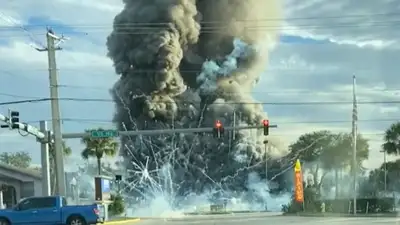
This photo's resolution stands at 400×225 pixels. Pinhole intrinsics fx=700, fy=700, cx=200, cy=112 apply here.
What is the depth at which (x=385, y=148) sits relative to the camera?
68.4 metres

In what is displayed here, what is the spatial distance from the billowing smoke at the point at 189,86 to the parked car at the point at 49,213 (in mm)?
49699

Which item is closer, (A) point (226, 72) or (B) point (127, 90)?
(B) point (127, 90)

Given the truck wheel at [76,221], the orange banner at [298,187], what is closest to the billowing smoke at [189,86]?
the orange banner at [298,187]

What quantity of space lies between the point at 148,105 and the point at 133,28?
10.2 meters

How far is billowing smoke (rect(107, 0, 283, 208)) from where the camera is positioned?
88875mm

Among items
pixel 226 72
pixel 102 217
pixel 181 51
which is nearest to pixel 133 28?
pixel 181 51

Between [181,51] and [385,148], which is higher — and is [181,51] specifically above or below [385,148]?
above

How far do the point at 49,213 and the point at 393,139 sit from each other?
4327 centimetres

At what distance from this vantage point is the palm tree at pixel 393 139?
66812 mm

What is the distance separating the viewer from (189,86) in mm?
102812

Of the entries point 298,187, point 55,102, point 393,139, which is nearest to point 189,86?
point 393,139

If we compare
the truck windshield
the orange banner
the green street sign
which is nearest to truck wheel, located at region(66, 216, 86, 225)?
the truck windshield

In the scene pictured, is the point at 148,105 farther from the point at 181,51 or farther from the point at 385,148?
the point at 385,148

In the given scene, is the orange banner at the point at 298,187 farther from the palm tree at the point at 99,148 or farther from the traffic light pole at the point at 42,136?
the palm tree at the point at 99,148
